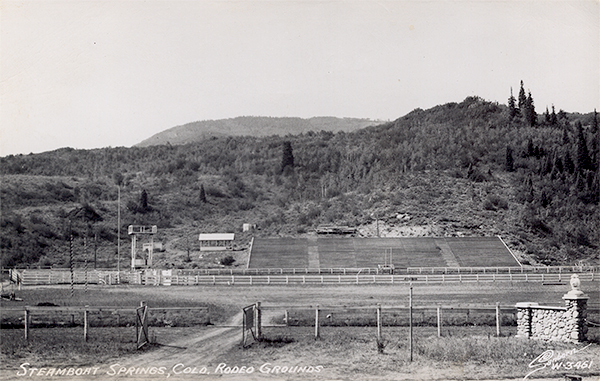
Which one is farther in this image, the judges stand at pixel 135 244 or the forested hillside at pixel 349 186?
the forested hillside at pixel 349 186

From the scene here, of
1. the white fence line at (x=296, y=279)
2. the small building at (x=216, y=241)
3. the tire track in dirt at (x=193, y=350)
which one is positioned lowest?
the tire track in dirt at (x=193, y=350)

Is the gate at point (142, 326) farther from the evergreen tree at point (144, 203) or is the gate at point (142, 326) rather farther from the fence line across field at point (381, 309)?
the evergreen tree at point (144, 203)

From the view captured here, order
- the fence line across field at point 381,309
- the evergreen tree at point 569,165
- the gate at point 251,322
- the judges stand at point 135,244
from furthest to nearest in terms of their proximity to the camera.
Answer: the evergreen tree at point 569,165
the judges stand at point 135,244
the fence line across field at point 381,309
the gate at point 251,322

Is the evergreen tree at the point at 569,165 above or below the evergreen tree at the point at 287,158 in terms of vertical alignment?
below

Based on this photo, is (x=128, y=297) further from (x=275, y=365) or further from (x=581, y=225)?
Answer: (x=581, y=225)

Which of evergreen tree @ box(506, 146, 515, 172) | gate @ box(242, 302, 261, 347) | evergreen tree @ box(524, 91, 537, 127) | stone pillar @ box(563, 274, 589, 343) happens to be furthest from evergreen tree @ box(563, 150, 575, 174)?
gate @ box(242, 302, 261, 347)

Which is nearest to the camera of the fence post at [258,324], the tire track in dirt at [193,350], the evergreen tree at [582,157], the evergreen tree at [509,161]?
the tire track in dirt at [193,350]

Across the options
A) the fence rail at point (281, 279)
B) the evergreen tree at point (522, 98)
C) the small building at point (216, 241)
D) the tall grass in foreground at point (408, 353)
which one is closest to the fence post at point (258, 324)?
the tall grass in foreground at point (408, 353)
